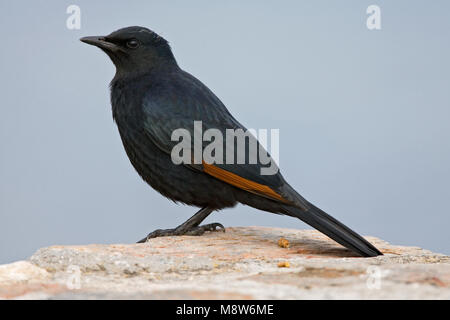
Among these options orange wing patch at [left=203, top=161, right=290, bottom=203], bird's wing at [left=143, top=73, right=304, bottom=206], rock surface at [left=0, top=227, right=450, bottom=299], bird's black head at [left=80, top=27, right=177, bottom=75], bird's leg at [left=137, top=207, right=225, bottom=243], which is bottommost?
rock surface at [left=0, top=227, right=450, bottom=299]

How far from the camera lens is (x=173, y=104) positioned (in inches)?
209

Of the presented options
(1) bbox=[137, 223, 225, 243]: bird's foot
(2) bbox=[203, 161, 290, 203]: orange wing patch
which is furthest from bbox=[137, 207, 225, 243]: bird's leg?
(2) bbox=[203, 161, 290, 203]: orange wing patch

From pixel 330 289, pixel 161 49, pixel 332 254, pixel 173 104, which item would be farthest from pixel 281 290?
pixel 161 49

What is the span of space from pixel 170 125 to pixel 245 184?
739 millimetres

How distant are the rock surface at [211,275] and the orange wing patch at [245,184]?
0.43 m

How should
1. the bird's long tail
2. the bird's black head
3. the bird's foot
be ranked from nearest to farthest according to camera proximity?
the bird's long tail → the bird's foot → the bird's black head

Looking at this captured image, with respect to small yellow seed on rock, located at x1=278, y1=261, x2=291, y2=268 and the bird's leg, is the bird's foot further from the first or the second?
small yellow seed on rock, located at x1=278, y1=261, x2=291, y2=268

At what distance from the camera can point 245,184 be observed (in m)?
4.95

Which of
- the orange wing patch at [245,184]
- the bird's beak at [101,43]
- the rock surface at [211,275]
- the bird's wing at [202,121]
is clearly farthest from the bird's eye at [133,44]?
the rock surface at [211,275]

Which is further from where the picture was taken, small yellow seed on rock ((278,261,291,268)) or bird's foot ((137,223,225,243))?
bird's foot ((137,223,225,243))

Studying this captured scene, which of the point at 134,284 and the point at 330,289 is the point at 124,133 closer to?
the point at 134,284

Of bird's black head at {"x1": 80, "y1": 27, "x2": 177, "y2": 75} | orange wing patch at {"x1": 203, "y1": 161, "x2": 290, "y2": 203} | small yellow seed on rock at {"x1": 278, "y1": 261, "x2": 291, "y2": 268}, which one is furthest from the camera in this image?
bird's black head at {"x1": 80, "y1": 27, "x2": 177, "y2": 75}

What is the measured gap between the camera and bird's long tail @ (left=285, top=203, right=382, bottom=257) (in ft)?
15.2

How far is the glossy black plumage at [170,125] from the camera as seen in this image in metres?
→ 4.96
